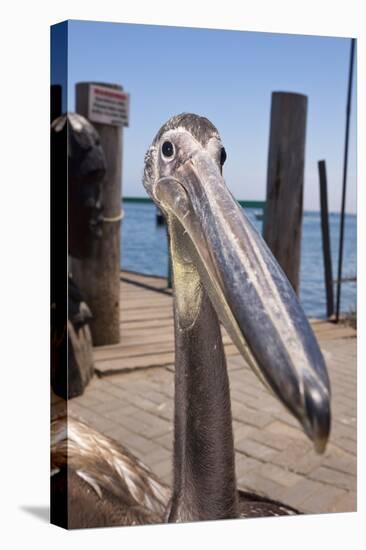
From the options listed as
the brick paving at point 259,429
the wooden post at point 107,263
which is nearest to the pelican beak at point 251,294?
the brick paving at point 259,429

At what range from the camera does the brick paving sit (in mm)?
3094

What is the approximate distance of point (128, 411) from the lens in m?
3.82

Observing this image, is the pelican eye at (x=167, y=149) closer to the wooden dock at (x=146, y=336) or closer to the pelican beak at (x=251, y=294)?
the pelican beak at (x=251, y=294)

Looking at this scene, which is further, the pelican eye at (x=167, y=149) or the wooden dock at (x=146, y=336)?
the wooden dock at (x=146, y=336)

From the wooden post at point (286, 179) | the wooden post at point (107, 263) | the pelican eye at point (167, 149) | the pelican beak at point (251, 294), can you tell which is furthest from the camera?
the wooden post at point (107, 263)

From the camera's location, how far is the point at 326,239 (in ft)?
18.7

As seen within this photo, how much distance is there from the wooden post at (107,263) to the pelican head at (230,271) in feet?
8.22

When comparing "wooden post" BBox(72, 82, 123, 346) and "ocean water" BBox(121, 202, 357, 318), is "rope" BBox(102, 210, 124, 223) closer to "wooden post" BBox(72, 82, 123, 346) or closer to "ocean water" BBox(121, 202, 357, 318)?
"wooden post" BBox(72, 82, 123, 346)

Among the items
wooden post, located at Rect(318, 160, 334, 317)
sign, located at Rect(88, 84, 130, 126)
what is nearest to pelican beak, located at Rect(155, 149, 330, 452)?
sign, located at Rect(88, 84, 130, 126)

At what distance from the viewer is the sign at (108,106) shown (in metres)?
4.08

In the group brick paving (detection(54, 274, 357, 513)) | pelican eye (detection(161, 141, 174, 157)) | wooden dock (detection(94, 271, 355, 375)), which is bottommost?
brick paving (detection(54, 274, 357, 513))

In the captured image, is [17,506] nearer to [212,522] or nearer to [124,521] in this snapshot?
[124,521]

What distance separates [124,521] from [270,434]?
4.52 feet

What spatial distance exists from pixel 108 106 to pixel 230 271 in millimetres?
2965
